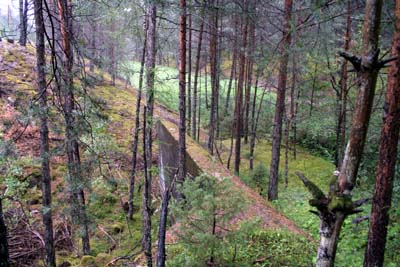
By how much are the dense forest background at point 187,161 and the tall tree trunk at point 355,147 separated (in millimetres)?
11

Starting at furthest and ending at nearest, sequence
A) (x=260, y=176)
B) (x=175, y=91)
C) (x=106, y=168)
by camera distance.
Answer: (x=175, y=91)
(x=260, y=176)
(x=106, y=168)

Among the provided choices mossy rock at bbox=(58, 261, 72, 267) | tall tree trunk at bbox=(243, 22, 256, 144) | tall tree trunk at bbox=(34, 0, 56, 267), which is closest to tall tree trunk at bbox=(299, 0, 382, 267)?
tall tree trunk at bbox=(34, 0, 56, 267)

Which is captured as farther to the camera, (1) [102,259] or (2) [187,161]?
(2) [187,161]

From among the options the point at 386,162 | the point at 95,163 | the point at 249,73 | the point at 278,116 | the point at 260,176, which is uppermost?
the point at 249,73

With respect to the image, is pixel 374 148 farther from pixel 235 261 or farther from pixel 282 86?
pixel 235 261

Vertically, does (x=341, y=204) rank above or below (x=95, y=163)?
above

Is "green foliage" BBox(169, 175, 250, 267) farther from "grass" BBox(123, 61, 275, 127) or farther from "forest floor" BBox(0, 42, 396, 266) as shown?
"grass" BBox(123, 61, 275, 127)

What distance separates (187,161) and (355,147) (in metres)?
6.99

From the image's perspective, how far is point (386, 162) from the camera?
15.0 ft

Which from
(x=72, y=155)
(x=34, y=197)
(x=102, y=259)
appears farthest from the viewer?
(x=34, y=197)

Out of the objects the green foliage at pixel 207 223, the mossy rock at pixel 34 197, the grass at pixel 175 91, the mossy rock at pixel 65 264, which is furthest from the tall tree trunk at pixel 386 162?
the mossy rock at pixel 34 197

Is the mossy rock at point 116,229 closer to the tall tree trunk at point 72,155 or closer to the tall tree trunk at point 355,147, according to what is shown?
the tall tree trunk at point 72,155

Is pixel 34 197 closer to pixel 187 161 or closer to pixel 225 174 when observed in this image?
pixel 187 161

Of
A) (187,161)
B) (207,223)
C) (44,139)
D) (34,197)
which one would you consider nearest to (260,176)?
(187,161)
